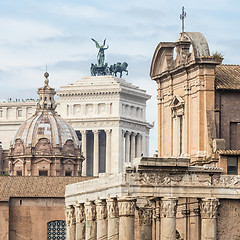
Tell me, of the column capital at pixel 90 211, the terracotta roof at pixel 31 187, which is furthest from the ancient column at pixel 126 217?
the terracotta roof at pixel 31 187

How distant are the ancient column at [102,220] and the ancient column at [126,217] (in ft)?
15.6

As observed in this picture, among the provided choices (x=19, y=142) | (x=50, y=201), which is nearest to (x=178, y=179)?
(x=50, y=201)

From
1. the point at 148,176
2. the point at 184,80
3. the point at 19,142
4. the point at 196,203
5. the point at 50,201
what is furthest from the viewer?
the point at 19,142

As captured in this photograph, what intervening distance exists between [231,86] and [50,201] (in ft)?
169

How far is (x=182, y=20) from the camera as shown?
86562 mm

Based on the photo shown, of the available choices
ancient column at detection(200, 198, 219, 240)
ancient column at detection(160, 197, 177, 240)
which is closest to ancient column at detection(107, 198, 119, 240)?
ancient column at detection(160, 197, 177, 240)

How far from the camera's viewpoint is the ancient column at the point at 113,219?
74.7 meters

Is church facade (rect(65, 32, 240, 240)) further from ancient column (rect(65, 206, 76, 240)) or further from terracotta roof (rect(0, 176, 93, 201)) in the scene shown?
terracotta roof (rect(0, 176, 93, 201))

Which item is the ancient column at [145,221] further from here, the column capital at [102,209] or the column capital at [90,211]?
the column capital at [90,211]

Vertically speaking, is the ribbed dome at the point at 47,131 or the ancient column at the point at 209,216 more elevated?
the ribbed dome at the point at 47,131

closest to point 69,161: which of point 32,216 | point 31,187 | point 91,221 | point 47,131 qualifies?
point 47,131

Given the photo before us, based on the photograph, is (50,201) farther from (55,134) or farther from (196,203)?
(196,203)

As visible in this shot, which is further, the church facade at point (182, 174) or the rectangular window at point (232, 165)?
the rectangular window at point (232, 165)

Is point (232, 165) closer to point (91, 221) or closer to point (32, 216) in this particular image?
point (91, 221)
